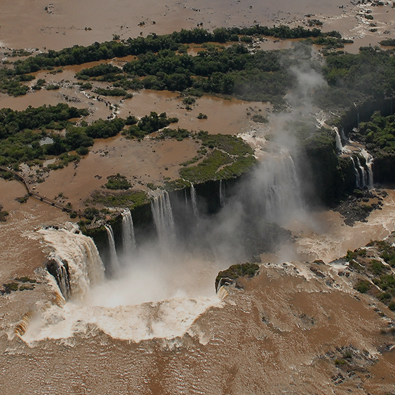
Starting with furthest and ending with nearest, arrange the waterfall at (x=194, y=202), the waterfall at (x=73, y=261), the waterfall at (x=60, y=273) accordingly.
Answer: the waterfall at (x=194, y=202) → the waterfall at (x=73, y=261) → the waterfall at (x=60, y=273)

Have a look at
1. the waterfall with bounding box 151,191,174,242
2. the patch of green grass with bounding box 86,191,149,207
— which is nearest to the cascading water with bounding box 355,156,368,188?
the waterfall with bounding box 151,191,174,242

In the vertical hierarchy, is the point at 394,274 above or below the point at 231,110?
below

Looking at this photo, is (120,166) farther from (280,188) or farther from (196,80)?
(196,80)

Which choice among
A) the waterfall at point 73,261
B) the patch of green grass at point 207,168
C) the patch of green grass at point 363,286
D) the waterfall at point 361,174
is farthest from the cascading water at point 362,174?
the waterfall at point 73,261

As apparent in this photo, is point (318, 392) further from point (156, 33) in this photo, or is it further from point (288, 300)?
point (156, 33)

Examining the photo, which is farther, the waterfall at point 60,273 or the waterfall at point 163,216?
the waterfall at point 163,216

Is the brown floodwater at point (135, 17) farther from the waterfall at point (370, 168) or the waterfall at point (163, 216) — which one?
the waterfall at point (163, 216)

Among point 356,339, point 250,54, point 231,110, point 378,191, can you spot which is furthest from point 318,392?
point 250,54

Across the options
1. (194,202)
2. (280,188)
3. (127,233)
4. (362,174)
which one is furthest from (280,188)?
(127,233)
